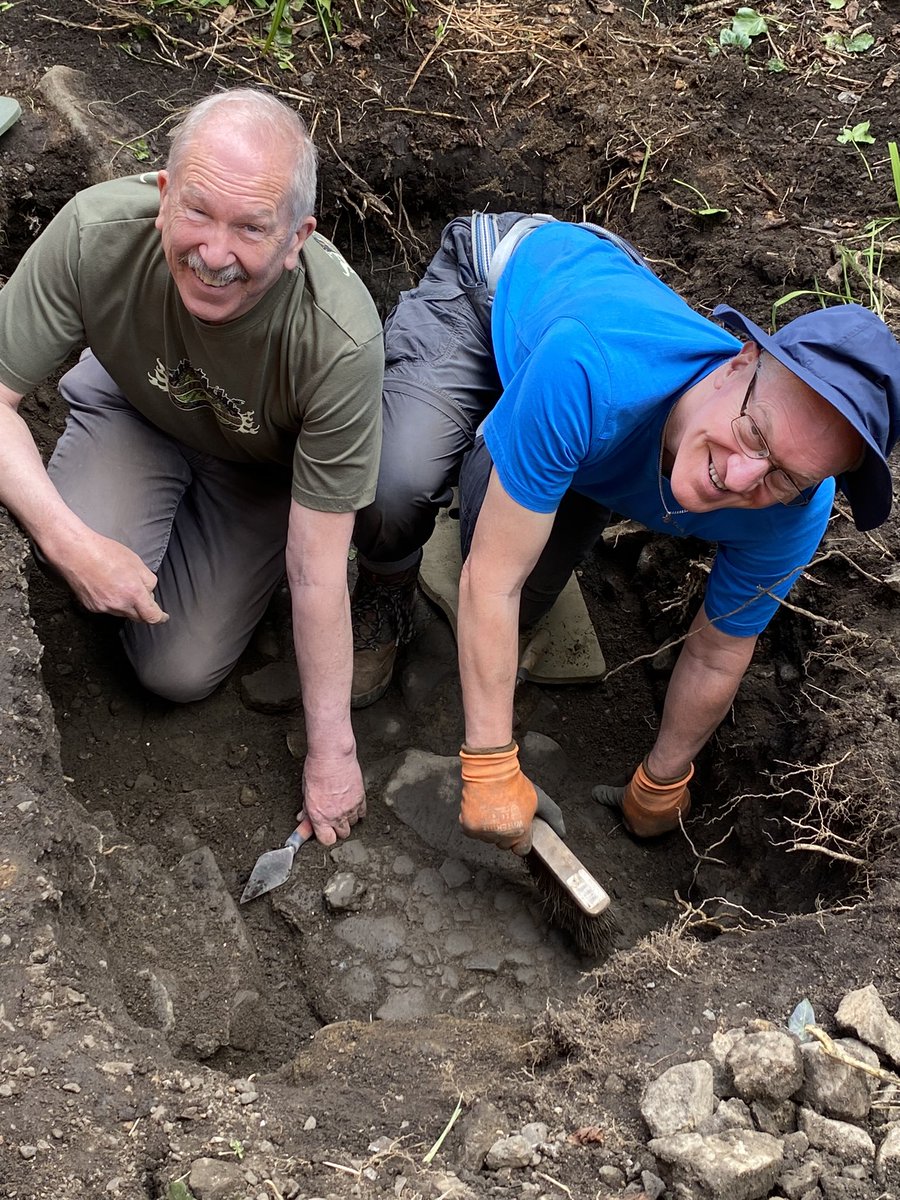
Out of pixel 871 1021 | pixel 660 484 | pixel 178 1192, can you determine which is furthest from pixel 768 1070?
pixel 660 484

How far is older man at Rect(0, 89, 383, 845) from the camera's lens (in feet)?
5.95

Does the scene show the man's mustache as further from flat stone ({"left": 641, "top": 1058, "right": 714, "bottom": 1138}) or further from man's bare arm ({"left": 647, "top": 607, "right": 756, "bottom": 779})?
flat stone ({"left": 641, "top": 1058, "right": 714, "bottom": 1138})

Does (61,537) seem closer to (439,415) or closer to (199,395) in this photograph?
(199,395)

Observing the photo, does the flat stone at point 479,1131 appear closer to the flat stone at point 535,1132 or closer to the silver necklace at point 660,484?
the flat stone at point 535,1132

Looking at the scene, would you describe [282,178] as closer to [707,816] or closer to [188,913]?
[188,913]

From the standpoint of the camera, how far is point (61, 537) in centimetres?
210

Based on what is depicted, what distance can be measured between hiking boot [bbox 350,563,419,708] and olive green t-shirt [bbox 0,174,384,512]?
2.26 feet

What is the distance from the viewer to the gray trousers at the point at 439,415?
2.51m

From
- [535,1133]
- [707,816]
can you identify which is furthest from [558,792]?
[535,1133]

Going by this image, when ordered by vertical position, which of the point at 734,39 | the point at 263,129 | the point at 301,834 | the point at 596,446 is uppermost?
the point at 263,129

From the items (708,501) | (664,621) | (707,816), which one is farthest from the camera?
(664,621)

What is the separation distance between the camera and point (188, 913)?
218 cm

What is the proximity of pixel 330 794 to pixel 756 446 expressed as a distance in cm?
127

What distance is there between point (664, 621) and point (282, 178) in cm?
167
